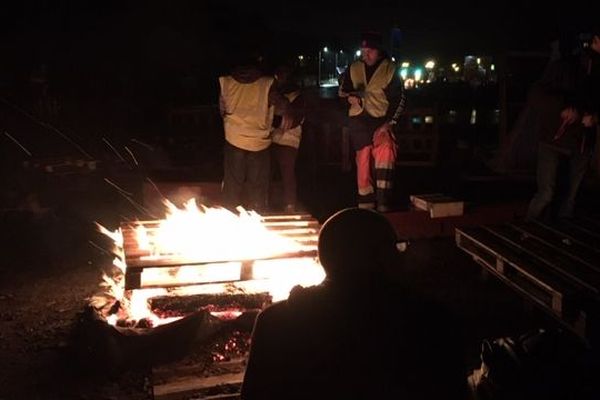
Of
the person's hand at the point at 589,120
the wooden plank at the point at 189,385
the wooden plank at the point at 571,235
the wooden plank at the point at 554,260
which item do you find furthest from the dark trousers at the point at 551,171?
the wooden plank at the point at 189,385

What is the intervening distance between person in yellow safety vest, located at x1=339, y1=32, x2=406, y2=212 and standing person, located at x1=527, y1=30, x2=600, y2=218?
1769 mm

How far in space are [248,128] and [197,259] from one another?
8.63 feet

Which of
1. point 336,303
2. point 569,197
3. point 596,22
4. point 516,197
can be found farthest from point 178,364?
point 596,22

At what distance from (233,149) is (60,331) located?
3076 millimetres

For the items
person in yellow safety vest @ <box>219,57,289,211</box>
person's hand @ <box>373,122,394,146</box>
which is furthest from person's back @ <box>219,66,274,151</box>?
person's hand @ <box>373,122,394,146</box>

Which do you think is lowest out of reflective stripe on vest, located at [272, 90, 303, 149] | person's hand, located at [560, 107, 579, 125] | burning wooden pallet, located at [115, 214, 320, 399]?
burning wooden pallet, located at [115, 214, 320, 399]

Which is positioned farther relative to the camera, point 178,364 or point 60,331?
point 60,331

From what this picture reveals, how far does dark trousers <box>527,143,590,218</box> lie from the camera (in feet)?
22.7

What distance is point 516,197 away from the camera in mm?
10000

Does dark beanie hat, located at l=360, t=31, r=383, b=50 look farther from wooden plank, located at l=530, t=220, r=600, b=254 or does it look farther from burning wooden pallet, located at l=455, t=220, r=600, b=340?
wooden plank, located at l=530, t=220, r=600, b=254

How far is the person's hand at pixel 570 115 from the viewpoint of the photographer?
668 centimetres

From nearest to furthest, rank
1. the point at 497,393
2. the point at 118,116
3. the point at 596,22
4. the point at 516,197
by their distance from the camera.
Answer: the point at 497,393
the point at 516,197
the point at 596,22
the point at 118,116

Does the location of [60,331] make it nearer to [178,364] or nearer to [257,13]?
[178,364]

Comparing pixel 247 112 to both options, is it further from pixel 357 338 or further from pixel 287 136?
pixel 357 338
